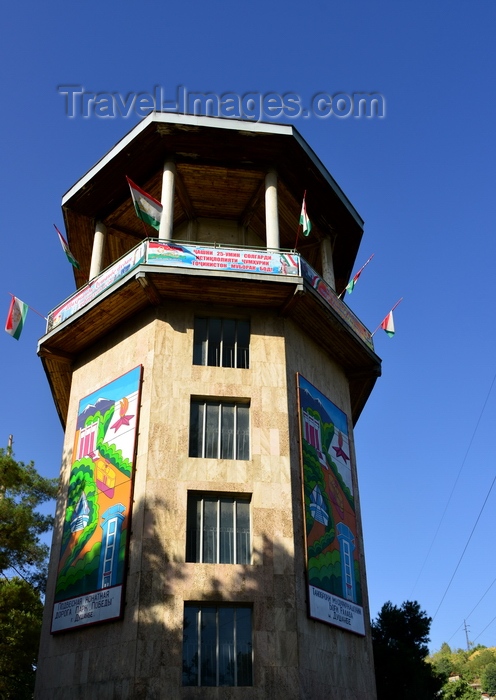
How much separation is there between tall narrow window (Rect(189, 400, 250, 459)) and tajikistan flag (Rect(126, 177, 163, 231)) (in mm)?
7042

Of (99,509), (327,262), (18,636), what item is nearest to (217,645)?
(99,509)

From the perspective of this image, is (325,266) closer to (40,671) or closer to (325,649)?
(325,649)

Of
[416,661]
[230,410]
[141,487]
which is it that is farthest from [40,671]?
[416,661]

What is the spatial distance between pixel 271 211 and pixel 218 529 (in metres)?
12.4

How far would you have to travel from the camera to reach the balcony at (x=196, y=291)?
23.8m

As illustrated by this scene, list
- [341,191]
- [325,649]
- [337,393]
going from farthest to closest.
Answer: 1. [341,191]
2. [337,393]
3. [325,649]

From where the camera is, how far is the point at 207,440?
2248 cm

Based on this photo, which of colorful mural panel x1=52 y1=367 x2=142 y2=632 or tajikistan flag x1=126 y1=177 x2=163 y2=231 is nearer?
colorful mural panel x1=52 y1=367 x2=142 y2=632

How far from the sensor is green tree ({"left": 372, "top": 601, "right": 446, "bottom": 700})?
33250 millimetres

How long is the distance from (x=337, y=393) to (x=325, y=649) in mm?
10251

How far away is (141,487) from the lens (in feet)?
69.4

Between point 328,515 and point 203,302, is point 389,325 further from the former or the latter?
point 328,515

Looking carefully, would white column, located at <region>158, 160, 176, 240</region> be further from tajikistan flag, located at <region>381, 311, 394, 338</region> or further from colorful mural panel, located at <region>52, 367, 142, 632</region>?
tajikistan flag, located at <region>381, 311, 394, 338</region>

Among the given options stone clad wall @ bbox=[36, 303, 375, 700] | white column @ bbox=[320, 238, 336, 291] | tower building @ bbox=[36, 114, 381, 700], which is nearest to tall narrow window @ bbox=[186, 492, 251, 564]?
tower building @ bbox=[36, 114, 381, 700]
